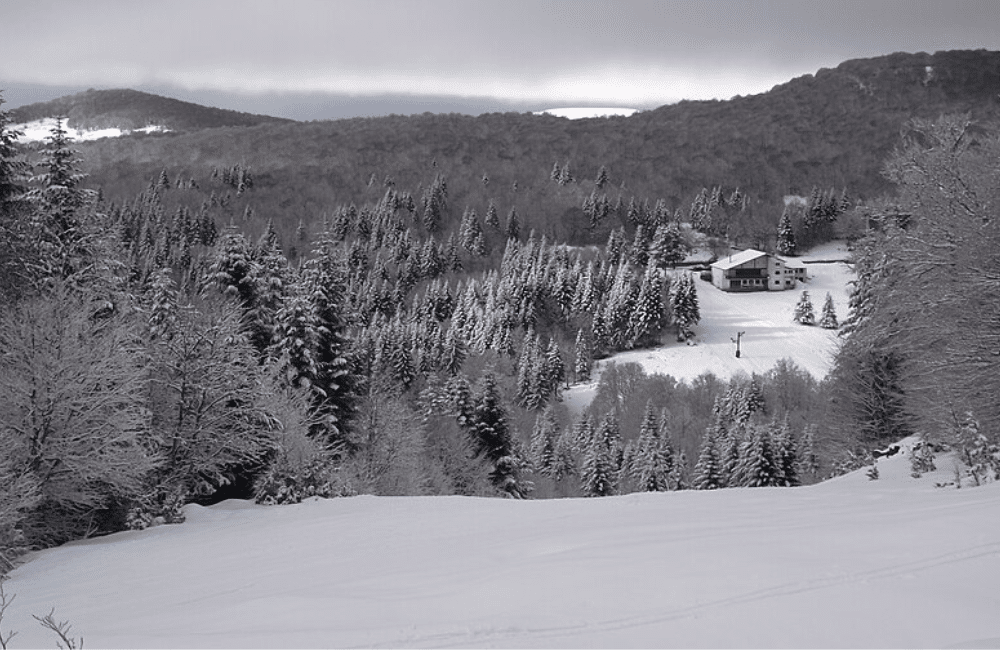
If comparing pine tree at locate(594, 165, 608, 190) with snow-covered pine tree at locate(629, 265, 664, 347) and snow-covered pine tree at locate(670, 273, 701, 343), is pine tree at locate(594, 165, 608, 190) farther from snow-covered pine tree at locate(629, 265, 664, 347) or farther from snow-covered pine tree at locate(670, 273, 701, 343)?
snow-covered pine tree at locate(670, 273, 701, 343)

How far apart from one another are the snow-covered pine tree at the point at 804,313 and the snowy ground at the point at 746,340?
98 cm

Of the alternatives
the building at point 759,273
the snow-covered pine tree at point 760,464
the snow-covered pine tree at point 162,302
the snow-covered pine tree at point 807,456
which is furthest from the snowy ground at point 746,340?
the snow-covered pine tree at point 162,302

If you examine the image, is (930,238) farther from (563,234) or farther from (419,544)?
(563,234)

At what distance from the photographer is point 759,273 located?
102 metres

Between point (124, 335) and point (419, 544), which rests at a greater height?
point (124, 335)

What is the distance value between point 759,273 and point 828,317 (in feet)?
68.5

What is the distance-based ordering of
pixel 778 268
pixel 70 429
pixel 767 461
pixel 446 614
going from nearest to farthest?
pixel 446 614 < pixel 70 429 < pixel 767 461 < pixel 778 268

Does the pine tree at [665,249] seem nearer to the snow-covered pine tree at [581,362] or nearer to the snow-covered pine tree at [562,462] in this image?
the snow-covered pine tree at [581,362]

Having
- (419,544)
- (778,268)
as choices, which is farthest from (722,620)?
(778,268)

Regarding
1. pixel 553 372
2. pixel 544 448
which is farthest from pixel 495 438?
pixel 553 372

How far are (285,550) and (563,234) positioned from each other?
137 m

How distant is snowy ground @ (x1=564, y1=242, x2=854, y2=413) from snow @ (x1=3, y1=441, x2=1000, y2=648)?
6266 cm

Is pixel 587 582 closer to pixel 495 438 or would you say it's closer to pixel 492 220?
pixel 495 438

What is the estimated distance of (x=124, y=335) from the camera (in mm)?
17453
